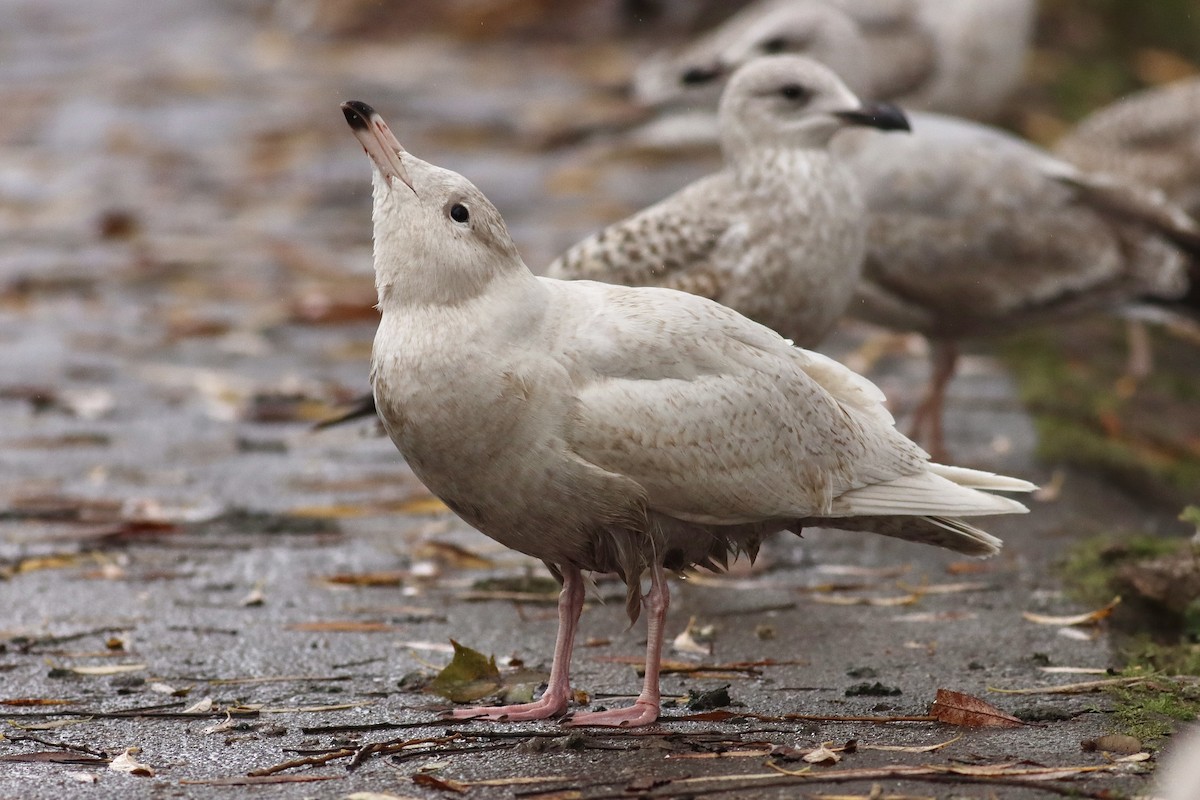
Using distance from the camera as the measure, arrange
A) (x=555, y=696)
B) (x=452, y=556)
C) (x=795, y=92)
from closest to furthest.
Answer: (x=555, y=696)
(x=452, y=556)
(x=795, y=92)

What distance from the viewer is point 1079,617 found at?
4.95 meters

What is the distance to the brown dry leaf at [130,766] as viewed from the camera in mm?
3549

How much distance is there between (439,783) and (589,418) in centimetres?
90

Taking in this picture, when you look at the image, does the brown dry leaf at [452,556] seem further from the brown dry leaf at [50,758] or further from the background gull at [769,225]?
the brown dry leaf at [50,758]

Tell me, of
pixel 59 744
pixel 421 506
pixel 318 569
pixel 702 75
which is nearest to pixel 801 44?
pixel 702 75

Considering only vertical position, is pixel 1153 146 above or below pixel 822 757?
above

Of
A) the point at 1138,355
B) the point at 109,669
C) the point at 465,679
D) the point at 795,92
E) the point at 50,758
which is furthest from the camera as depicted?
the point at 1138,355

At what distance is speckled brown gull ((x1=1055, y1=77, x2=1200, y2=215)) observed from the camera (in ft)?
31.8

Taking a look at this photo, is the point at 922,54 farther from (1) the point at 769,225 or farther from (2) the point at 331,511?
(2) the point at 331,511

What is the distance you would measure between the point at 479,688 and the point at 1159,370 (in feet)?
20.9

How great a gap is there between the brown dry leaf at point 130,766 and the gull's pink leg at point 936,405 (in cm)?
420

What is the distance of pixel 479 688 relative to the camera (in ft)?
13.7

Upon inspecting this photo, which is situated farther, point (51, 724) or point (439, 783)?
point (51, 724)

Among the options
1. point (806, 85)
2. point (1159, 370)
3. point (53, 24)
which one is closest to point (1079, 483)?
point (806, 85)
